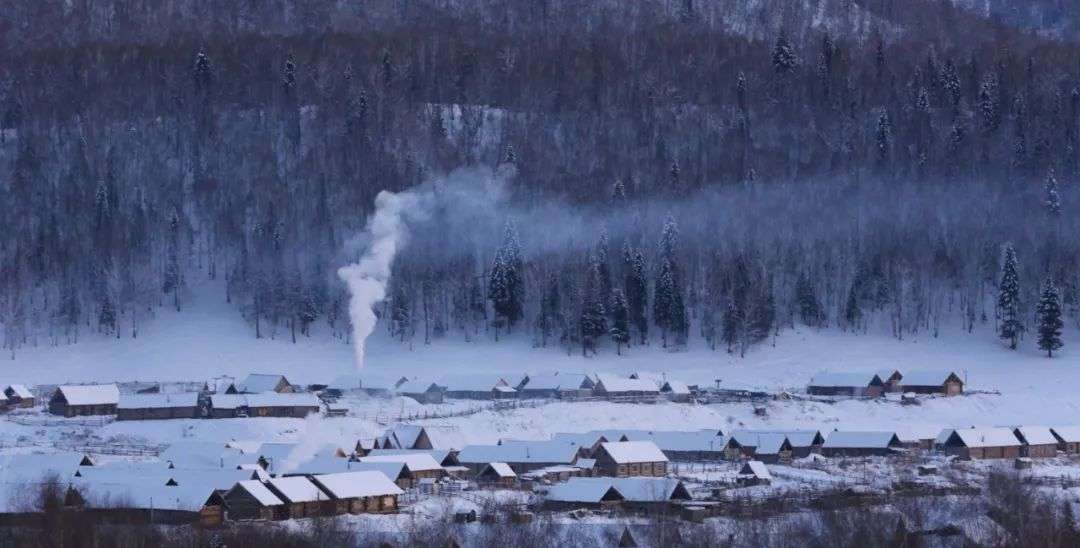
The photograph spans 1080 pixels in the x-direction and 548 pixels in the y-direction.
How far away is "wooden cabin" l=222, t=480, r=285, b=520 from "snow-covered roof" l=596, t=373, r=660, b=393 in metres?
36.4

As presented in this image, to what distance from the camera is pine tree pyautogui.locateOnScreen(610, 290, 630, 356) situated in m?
115

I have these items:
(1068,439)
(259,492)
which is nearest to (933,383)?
(1068,439)

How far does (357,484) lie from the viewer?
223 ft

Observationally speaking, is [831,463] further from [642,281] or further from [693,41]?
[693,41]

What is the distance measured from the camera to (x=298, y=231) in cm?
12875

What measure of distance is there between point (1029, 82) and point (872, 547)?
96436mm

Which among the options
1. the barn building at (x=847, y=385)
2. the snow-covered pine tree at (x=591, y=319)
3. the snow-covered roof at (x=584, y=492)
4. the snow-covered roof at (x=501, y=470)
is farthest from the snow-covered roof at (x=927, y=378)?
the snow-covered roof at (x=584, y=492)

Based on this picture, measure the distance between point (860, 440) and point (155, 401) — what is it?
32.2 m

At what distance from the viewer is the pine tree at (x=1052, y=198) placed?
422 ft

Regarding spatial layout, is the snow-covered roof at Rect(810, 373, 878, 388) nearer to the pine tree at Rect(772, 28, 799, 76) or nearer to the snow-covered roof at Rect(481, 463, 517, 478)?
the snow-covered roof at Rect(481, 463, 517, 478)

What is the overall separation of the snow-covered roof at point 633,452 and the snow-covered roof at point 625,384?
18288 mm

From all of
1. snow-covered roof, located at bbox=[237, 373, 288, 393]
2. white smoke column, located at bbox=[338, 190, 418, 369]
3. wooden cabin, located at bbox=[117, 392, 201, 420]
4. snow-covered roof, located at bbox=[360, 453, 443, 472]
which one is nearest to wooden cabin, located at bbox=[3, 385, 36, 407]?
wooden cabin, located at bbox=[117, 392, 201, 420]

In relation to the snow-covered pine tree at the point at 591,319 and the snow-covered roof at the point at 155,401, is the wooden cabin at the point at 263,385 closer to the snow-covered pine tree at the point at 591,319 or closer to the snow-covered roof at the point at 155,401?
the snow-covered roof at the point at 155,401

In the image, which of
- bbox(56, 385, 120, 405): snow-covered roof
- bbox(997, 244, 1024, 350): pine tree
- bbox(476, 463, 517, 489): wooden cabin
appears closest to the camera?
bbox(476, 463, 517, 489): wooden cabin
